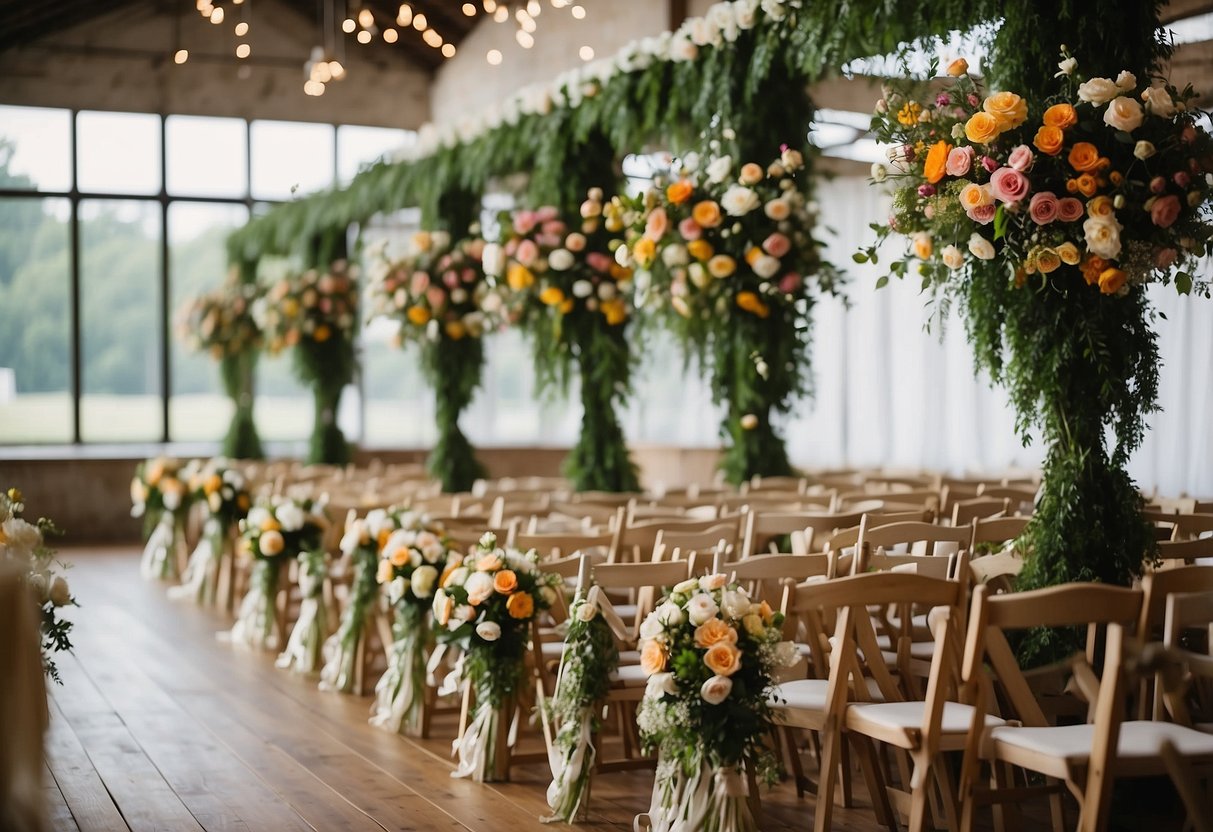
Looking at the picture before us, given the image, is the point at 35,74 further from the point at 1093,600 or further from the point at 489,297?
the point at 1093,600

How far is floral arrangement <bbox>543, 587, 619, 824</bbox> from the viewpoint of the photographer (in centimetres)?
427

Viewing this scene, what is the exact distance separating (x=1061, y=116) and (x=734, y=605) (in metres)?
1.88

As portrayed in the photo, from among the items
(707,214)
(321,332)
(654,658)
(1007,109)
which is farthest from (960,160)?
(321,332)

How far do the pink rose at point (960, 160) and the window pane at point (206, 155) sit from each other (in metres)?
13.0

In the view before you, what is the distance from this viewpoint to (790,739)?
15.3 ft

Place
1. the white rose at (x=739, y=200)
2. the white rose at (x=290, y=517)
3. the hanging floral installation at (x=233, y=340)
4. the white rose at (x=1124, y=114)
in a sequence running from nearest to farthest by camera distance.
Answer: the white rose at (x=1124, y=114) < the white rose at (x=739, y=200) < the white rose at (x=290, y=517) < the hanging floral installation at (x=233, y=340)

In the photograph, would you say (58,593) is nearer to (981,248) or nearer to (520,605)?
(520,605)

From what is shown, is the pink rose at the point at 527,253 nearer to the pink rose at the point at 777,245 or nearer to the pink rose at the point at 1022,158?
the pink rose at the point at 777,245

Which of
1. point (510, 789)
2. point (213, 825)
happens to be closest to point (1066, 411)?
point (510, 789)

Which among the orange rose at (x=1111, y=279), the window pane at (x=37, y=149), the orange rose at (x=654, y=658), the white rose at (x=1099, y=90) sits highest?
the window pane at (x=37, y=149)

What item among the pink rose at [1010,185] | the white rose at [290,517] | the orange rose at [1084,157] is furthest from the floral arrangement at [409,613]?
the orange rose at [1084,157]

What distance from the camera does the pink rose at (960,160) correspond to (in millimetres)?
4172

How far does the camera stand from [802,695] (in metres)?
3.95

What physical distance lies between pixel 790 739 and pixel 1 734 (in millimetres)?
2838
